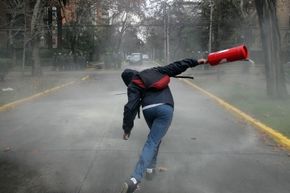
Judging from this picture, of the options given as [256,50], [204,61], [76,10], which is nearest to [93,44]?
[76,10]

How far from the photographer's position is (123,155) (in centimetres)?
772

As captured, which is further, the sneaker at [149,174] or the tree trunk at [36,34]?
the tree trunk at [36,34]

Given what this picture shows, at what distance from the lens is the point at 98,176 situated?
A: 21.2ft

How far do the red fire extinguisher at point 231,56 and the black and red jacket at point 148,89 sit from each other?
236 millimetres

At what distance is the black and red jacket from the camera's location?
18.0ft

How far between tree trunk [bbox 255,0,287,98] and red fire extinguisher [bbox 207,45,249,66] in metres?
9.50

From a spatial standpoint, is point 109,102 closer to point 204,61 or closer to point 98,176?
point 98,176

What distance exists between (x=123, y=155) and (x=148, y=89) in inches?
94.8

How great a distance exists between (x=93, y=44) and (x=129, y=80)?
44.7m

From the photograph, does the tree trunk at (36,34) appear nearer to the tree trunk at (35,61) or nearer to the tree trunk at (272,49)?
the tree trunk at (35,61)

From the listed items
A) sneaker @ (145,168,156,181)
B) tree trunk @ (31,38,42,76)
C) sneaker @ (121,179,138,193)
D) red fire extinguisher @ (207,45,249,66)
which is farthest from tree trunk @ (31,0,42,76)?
sneaker @ (121,179,138,193)

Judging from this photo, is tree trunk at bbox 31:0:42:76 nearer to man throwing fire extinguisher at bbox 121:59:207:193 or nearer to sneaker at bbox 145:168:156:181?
A: sneaker at bbox 145:168:156:181

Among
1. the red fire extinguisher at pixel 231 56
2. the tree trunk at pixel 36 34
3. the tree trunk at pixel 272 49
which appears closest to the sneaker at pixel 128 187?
the red fire extinguisher at pixel 231 56

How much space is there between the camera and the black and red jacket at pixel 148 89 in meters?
5.50
